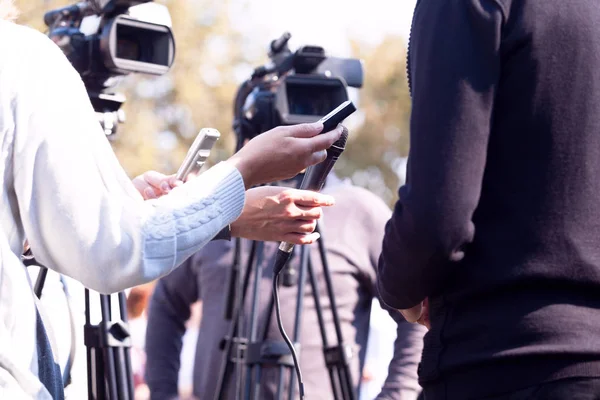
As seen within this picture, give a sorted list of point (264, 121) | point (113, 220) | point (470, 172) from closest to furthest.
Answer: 1. point (113, 220)
2. point (470, 172)
3. point (264, 121)

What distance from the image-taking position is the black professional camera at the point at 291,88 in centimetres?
279

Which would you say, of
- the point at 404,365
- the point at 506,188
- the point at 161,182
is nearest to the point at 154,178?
the point at 161,182

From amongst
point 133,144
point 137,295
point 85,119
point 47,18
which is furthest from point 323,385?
point 133,144

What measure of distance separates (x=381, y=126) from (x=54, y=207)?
718 inches

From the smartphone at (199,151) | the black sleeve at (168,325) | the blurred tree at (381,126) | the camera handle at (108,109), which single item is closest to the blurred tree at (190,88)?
the blurred tree at (381,126)

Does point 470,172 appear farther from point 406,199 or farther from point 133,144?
point 133,144

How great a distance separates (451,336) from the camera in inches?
59.9

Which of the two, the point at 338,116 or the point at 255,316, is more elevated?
the point at 338,116

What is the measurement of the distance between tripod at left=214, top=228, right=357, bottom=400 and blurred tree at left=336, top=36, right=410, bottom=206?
53.5 ft

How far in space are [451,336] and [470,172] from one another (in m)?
0.26

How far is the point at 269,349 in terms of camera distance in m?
2.74

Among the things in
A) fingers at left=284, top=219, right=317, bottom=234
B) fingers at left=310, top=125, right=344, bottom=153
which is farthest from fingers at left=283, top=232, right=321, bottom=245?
fingers at left=310, top=125, right=344, bottom=153

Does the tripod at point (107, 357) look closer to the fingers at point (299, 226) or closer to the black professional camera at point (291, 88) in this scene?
the fingers at point (299, 226)

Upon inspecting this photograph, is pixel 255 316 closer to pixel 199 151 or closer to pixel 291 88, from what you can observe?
pixel 291 88
